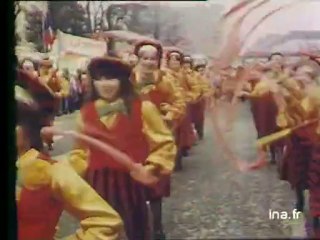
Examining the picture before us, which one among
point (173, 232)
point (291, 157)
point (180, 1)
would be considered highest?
point (180, 1)

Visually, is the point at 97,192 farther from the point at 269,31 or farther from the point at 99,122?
Answer: the point at 269,31

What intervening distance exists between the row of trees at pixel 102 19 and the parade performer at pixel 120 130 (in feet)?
0.19

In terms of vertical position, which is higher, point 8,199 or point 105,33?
point 105,33

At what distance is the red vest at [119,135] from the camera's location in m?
1.08

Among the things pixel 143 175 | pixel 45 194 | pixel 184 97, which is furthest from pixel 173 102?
pixel 45 194

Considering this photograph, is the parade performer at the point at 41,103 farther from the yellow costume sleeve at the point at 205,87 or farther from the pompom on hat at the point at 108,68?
the yellow costume sleeve at the point at 205,87

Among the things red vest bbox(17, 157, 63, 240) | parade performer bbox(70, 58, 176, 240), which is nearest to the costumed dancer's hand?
parade performer bbox(70, 58, 176, 240)

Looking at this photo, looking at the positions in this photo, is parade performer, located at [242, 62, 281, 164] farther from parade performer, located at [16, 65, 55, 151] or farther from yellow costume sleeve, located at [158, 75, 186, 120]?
parade performer, located at [16, 65, 55, 151]

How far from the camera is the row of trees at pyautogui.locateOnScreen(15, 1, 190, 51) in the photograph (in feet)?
3.52

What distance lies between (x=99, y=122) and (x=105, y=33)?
0.14 m

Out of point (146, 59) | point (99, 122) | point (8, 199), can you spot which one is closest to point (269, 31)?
point (146, 59)

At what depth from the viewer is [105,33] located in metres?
1.08

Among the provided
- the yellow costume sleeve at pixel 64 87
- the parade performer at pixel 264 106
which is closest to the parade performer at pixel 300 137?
the parade performer at pixel 264 106

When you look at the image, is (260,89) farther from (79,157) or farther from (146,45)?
(79,157)
